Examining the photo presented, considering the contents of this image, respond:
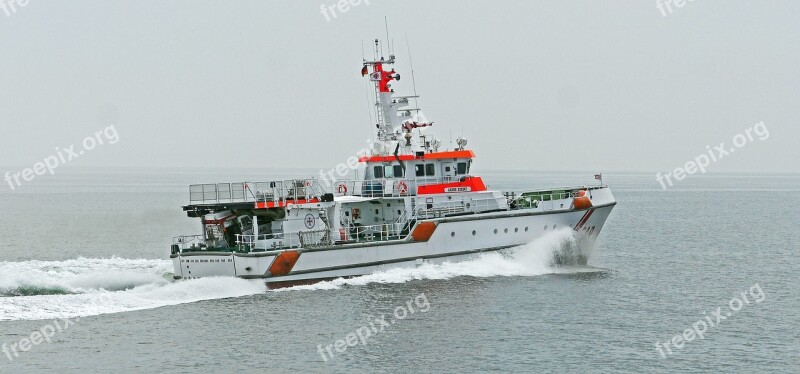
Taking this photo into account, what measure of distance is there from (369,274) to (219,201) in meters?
6.00

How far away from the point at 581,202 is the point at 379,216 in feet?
27.0

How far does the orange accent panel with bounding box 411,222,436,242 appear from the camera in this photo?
32531 millimetres

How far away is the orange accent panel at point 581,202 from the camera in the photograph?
3562cm

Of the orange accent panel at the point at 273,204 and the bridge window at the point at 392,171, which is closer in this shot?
the orange accent panel at the point at 273,204

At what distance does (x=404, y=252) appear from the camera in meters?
32.5
